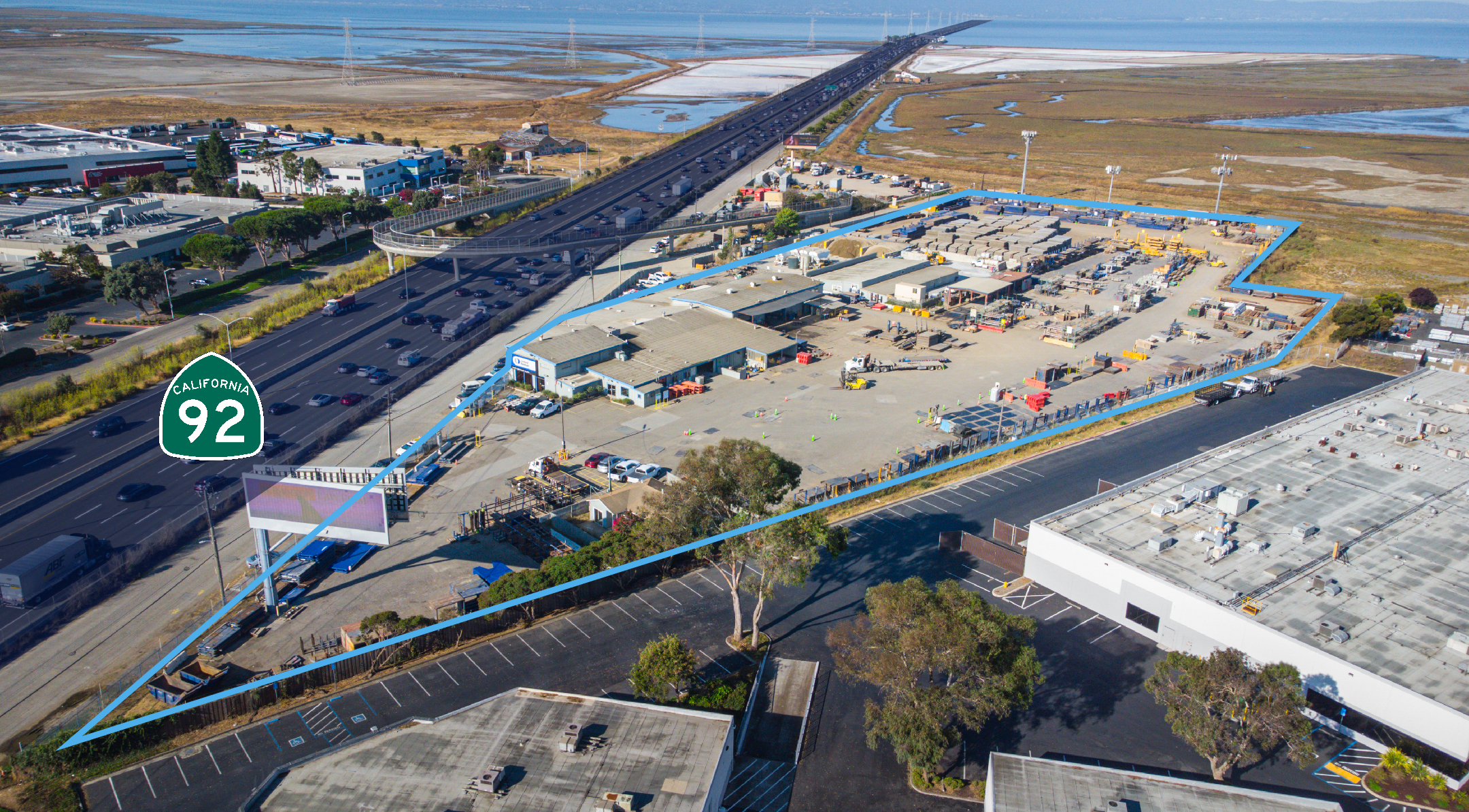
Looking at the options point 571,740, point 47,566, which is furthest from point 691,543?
point 47,566

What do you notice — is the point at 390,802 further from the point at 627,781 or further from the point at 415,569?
the point at 415,569

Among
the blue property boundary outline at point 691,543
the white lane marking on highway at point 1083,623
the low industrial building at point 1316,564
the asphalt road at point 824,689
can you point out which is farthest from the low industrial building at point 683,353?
the white lane marking on highway at point 1083,623

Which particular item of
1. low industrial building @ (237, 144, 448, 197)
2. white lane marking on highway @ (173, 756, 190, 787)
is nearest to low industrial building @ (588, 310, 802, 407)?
white lane marking on highway @ (173, 756, 190, 787)

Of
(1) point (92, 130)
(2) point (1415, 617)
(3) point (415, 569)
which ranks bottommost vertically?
(3) point (415, 569)

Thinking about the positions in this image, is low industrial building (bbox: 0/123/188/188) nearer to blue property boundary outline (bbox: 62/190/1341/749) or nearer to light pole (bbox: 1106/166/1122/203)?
blue property boundary outline (bbox: 62/190/1341/749)

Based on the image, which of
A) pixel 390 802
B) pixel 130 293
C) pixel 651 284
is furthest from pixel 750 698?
pixel 130 293

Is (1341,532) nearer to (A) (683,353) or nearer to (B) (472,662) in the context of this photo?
(B) (472,662)

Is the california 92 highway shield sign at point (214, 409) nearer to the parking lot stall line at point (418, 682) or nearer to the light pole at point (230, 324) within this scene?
the parking lot stall line at point (418, 682)
